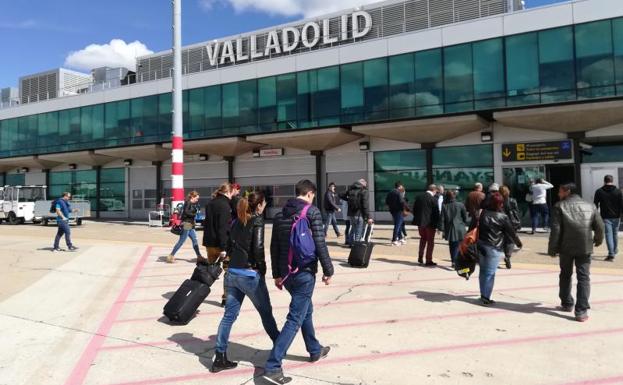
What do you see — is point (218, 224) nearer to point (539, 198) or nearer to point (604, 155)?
point (539, 198)

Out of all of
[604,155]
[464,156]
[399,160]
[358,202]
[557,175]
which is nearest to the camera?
[358,202]

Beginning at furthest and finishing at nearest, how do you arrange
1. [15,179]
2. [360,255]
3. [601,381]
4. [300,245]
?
1. [15,179]
2. [360,255]
3. [300,245]
4. [601,381]

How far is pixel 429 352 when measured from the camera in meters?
4.49

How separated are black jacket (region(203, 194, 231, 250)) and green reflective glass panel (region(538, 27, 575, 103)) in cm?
1652

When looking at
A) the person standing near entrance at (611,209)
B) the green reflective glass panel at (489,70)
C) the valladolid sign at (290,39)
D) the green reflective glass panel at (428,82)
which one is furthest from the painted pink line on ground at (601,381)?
the valladolid sign at (290,39)

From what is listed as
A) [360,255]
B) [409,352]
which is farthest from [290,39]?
[409,352]

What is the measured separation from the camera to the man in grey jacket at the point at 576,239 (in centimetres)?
549

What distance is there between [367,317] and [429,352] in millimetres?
1372

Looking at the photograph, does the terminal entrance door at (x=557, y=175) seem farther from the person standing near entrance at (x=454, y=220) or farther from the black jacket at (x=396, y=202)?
the person standing near entrance at (x=454, y=220)

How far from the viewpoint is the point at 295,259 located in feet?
12.8

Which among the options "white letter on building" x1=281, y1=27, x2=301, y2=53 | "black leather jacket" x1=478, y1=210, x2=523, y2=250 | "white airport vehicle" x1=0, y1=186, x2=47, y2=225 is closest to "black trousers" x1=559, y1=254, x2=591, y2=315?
"black leather jacket" x1=478, y1=210, x2=523, y2=250

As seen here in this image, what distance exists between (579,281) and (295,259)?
12.7 ft

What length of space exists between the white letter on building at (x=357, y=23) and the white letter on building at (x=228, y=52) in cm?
799

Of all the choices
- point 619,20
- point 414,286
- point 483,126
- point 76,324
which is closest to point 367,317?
point 414,286
